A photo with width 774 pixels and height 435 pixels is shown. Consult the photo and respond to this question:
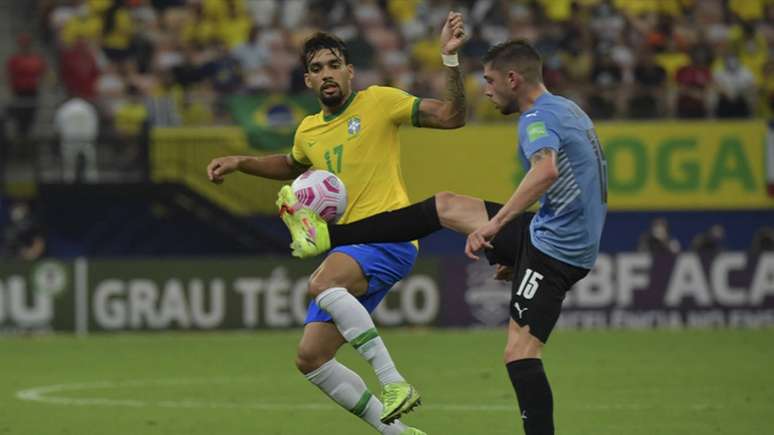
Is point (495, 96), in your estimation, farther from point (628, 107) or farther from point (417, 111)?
point (628, 107)

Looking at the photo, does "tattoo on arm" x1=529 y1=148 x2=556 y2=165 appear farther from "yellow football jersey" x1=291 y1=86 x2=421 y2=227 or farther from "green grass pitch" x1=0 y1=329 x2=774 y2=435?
"green grass pitch" x1=0 y1=329 x2=774 y2=435

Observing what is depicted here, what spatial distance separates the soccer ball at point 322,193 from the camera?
9320mm

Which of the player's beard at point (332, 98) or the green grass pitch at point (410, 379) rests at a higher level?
the player's beard at point (332, 98)

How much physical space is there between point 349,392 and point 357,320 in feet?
1.81

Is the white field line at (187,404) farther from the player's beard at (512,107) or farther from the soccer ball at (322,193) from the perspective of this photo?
the player's beard at (512,107)

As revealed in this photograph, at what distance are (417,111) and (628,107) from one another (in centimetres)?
1558

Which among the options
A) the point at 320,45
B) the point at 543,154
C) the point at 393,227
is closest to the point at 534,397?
the point at 543,154

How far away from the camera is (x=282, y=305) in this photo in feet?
72.2

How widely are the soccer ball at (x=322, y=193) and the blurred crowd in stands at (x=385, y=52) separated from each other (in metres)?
14.1

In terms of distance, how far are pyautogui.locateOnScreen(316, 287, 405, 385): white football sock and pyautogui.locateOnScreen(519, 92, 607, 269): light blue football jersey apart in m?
1.21

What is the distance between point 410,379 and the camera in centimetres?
1523

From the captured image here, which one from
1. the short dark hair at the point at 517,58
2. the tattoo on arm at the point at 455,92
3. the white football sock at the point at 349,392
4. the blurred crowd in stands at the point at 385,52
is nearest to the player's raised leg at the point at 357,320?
the white football sock at the point at 349,392

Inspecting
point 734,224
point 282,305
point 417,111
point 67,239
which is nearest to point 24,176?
point 67,239

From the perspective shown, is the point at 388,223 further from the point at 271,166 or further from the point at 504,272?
the point at 271,166
